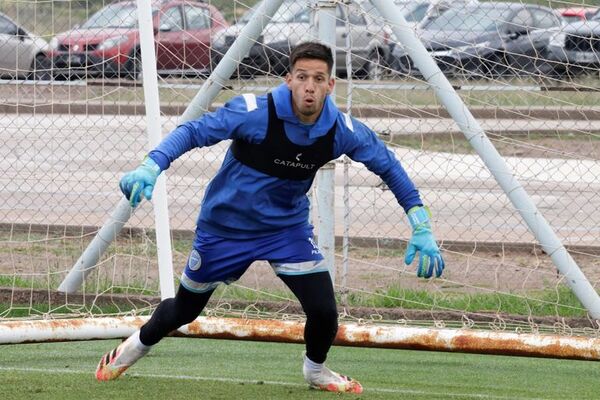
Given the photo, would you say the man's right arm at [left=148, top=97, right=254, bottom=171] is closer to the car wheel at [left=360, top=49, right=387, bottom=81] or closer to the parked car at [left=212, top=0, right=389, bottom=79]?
the parked car at [left=212, top=0, right=389, bottom=79]

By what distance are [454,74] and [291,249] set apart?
257 cm

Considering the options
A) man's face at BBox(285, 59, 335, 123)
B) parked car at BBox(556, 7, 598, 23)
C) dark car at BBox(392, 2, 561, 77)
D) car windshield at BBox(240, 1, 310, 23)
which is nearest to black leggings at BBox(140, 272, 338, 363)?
man's face at BBox(285, 59, 335, 123)

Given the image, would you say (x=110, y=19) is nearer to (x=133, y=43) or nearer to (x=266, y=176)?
(x=133, y=43)

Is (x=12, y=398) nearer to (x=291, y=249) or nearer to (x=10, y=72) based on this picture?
(x=291, y=249)

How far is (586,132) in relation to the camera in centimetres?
827

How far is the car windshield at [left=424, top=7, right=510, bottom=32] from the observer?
8.46 meters

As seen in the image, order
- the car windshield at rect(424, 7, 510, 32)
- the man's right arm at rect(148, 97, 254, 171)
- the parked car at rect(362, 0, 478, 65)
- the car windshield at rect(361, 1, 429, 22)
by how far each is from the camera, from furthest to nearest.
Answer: the car windshield at rect(424, 7, 510, 32), the car windshield at rect(361, 1, 429, 22), the parked car at rect(362, 0, 478, 65), the man's right arm at rect(148, 97, 254, 171)

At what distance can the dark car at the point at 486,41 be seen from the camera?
7922mm

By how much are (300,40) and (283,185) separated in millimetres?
2519

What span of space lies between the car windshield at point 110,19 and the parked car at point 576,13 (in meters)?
2.97

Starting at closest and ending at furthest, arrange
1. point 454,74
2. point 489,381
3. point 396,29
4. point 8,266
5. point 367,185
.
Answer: point 489,381
point 396,29
point 454,74
point 8,266
point 367,185

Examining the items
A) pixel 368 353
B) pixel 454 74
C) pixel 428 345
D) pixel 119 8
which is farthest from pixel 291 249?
pixel 119 8

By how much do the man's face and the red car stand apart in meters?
2.49

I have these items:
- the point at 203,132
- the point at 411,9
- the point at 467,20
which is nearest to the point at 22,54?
the point at 411,9
